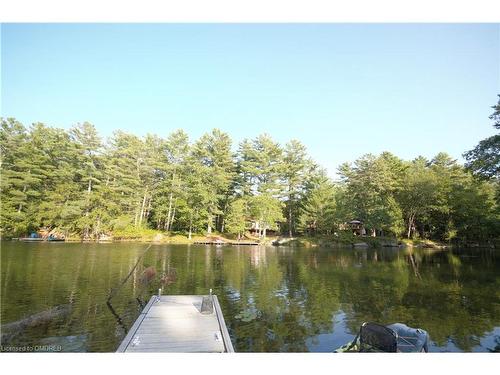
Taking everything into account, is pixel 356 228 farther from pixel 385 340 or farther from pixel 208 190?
pixel 385 340

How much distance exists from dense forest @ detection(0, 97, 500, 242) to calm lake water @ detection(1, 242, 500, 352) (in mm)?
15718

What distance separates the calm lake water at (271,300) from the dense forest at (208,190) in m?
15.7

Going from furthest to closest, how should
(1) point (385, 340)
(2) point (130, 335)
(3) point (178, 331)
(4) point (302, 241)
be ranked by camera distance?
1. (4) point (302, 241)
2. (3) point (178, 331)
3. (2) point (130, 335)
4. (1) point (385, 340)

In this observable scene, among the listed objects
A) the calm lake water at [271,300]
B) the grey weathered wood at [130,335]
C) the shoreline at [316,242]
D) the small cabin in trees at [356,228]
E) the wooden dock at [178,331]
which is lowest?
the calm lake water at [271,300]

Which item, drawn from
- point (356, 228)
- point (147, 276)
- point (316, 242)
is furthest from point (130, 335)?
point (356, 228)

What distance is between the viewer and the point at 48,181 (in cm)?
3306

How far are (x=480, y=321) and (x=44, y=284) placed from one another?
14.3 m

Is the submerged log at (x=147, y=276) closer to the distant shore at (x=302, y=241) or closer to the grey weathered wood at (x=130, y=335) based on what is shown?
the grey weathered wood at (x=130, y=335)

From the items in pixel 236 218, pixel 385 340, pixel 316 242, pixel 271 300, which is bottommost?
pixel 271 300

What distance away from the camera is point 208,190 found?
35812mm

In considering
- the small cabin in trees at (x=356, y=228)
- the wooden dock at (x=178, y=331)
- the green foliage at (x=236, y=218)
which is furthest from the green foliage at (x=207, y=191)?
the wooden dock at (x=178, y=331)

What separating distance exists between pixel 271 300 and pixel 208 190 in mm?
26408

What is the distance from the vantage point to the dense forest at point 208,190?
102 feet

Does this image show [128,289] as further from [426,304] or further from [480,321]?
[480,321]
